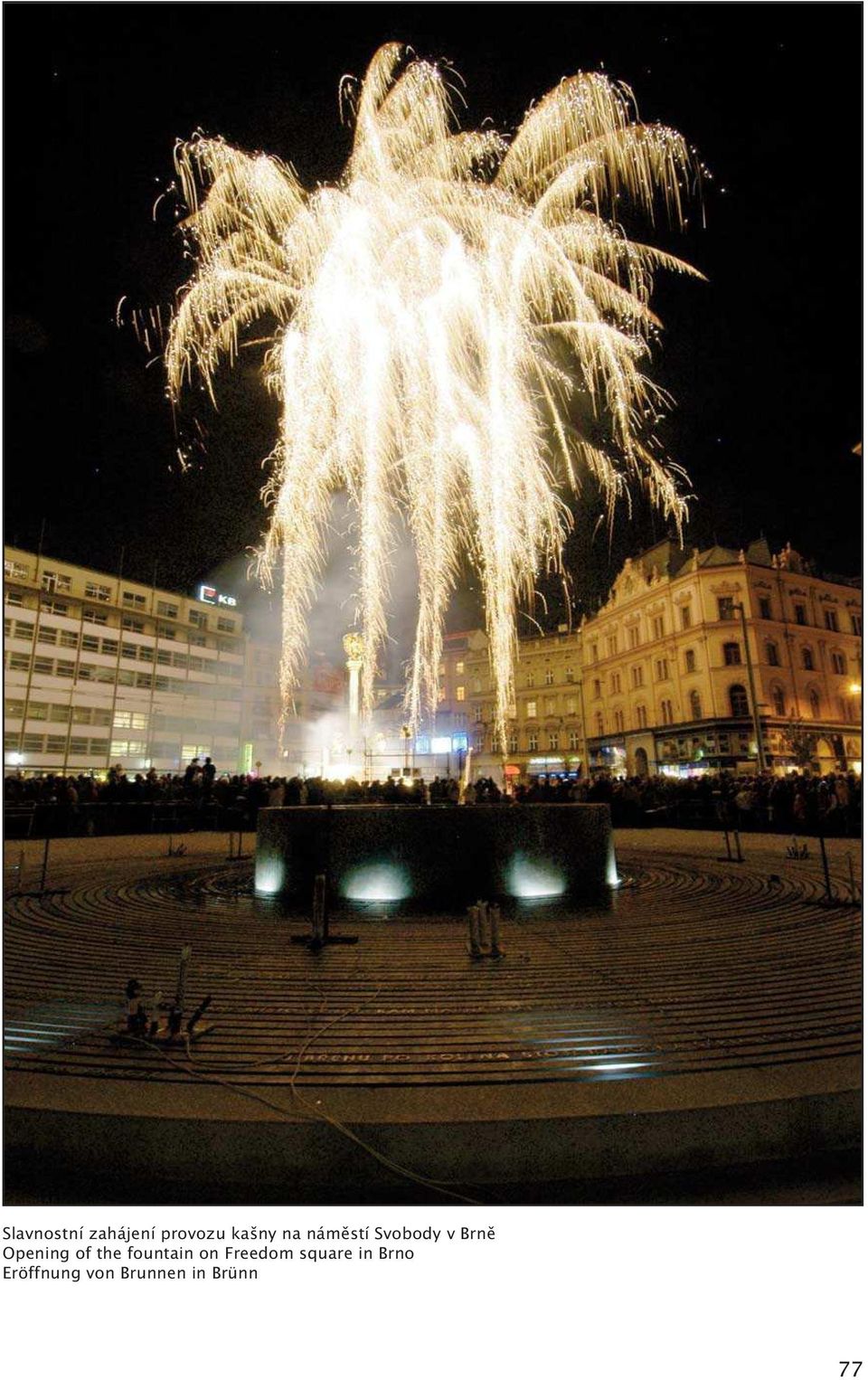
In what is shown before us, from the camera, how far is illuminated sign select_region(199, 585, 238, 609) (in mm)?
66375

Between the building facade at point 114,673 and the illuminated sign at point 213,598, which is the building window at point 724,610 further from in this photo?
the illuminated sign at point 213,598

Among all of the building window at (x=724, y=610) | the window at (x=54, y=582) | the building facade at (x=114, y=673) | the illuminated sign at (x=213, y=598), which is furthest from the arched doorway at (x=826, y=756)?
the window at (x=54, y=582)

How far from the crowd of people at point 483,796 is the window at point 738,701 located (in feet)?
78.9

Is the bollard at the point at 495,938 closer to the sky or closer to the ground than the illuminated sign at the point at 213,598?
closer to the ground

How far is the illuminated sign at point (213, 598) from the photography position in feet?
218

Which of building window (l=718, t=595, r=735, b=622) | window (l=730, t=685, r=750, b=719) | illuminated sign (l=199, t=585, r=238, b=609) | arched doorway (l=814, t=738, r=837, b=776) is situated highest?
illuminated sign (l=199, t=585, r=238, b=609)

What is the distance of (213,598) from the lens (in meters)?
67.9

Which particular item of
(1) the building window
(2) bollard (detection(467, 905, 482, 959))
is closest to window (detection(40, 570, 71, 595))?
(1) the building window

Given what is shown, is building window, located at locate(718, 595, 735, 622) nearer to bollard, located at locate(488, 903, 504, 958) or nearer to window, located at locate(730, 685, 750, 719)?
window, located at locate(730, 685, 750, 719)

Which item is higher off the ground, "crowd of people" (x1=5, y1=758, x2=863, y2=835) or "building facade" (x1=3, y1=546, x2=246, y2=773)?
"building facade" (x1=3, y1=546, x2=246, y2=773)

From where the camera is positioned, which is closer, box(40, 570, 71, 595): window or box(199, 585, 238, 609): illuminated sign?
box(40, 570, 71, 595): window

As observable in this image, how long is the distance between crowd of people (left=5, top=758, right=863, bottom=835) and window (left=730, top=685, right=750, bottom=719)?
78.9 ft

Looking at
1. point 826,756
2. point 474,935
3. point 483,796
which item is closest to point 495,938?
point 474,935
